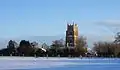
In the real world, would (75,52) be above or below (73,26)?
below

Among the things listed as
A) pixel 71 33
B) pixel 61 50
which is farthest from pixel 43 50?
pixel 71 33

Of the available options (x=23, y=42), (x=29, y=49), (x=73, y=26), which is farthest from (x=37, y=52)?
(x=73, y=26)

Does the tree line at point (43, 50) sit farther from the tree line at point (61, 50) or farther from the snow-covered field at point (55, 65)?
the snow-covered field at point (55, 65)

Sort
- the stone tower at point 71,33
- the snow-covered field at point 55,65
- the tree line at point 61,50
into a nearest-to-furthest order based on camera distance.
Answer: the snow-covered field at point 55,65, the tree line at point 61,50, the stone tower at point 71,33

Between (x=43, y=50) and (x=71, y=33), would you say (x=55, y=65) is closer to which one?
(x=43, y=50)

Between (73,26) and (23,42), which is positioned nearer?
(23,42)

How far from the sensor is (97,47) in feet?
354

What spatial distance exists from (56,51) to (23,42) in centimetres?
1465

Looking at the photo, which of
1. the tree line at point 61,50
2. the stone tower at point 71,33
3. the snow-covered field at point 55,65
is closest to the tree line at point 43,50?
the tree line at point 61,50

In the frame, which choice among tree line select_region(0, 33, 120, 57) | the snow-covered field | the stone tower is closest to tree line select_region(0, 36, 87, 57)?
tree line select_region(0, 33, 120, 57)

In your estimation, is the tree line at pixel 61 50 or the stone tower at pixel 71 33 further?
the stone tower at pixel 71 33

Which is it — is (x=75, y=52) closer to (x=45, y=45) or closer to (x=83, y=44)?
(x=83, y=44)

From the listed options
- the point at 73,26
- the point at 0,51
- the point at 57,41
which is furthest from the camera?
the point at 73,26

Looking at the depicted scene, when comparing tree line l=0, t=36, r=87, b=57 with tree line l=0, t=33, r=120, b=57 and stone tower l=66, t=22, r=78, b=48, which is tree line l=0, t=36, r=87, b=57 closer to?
tree line l=0, t=33, r=120, b=57
